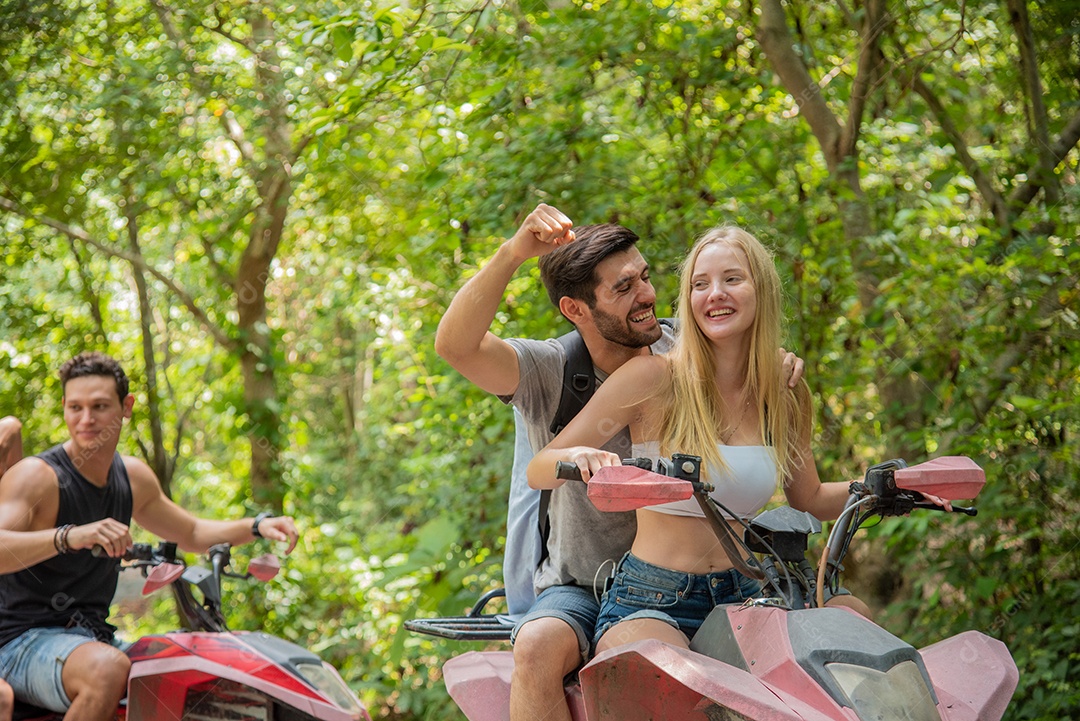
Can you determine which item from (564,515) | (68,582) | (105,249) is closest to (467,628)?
(564,515)

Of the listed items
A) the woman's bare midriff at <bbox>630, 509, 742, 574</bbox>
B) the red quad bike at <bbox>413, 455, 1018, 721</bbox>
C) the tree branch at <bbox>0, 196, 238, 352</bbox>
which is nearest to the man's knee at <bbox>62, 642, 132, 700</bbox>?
the red quad bike at <bbox>413, 455, 1018, 721</bbox>

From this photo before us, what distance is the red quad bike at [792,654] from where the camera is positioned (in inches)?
71.5

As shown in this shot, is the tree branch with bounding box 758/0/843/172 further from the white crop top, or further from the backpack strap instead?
the white crop top

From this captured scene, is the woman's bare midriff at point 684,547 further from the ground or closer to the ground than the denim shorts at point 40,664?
further from the ground

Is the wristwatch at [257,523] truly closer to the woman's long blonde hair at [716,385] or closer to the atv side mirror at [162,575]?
the atv side mirror at [162,575]

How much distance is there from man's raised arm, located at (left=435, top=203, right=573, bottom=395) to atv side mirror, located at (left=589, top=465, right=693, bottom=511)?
3.15ft

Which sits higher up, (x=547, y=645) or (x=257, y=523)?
(x=257, y=523)

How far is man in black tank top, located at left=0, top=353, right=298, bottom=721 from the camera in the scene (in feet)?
10.8

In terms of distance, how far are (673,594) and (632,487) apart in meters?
0.67

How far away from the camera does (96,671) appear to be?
3289mm

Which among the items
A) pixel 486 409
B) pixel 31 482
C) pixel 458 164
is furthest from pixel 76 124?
pixel 31 482

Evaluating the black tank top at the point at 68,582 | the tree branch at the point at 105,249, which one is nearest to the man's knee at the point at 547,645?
the black tank top at the point at 68,582

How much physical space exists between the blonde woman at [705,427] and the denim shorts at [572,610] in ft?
0.24

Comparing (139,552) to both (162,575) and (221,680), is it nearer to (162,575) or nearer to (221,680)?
(162,575)
